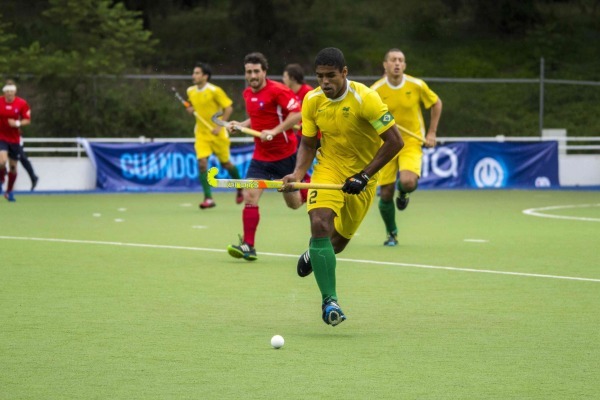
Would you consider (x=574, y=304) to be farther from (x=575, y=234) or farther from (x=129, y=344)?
(x=575, y=234)

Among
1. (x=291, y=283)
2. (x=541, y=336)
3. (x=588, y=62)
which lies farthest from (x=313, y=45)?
(x=541, y=336)

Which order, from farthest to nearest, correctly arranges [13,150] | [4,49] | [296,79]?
[4,49], [13,150], [296,79]

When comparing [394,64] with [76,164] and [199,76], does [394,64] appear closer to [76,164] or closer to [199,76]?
[199,76]

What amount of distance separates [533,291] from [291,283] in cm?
201

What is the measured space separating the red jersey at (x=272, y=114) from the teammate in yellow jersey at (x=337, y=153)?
4.39 meters

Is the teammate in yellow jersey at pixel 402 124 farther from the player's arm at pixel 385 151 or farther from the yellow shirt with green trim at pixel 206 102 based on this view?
the yellow shirt with green trim at pixel 206 102

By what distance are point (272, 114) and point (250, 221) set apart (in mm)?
1745

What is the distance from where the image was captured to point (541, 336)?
7.99 meters

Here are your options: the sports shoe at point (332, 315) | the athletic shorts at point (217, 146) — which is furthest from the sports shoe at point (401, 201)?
the sports shoe at point (332, 315)

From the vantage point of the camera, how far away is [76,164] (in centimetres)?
2612

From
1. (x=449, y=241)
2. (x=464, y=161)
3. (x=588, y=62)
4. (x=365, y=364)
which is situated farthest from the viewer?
(x=588, y=62)

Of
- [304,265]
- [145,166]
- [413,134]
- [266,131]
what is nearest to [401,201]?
[413,134]

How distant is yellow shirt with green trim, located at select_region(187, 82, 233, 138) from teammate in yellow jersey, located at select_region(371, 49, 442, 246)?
253 inches

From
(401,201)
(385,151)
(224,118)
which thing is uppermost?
(385,151)
